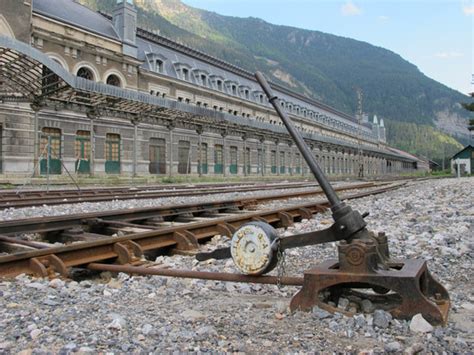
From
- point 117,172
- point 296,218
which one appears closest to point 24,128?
point 117,172

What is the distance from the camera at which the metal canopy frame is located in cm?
1516

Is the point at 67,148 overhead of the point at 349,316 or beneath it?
overhead

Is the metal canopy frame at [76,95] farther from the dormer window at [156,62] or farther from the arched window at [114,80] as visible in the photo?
the dormer window at [156,62]

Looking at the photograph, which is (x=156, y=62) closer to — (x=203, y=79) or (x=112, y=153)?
(x=203, y=79)

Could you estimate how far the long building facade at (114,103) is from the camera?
2231 centimetres

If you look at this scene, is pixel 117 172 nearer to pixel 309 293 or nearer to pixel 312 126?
pixel 309 293

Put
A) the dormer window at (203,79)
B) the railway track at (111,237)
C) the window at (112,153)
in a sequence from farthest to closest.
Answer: the dormer window at (203,79)
the window at (112,153)
the railway track at (111,237)

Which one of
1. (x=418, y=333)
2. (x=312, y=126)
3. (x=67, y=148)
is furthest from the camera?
(x=312, y=126)

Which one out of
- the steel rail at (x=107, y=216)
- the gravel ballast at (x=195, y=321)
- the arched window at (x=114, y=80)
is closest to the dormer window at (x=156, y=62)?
the arched window at (x=114, y=80)

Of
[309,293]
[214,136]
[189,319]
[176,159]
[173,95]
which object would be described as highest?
[173,95]

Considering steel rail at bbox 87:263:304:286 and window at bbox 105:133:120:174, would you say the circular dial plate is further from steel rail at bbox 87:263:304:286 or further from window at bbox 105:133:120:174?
window at bbox 105:133:120:174

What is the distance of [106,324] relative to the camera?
2553 mm

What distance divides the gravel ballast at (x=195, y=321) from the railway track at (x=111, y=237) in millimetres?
207

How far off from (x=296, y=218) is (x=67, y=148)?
26.1m
